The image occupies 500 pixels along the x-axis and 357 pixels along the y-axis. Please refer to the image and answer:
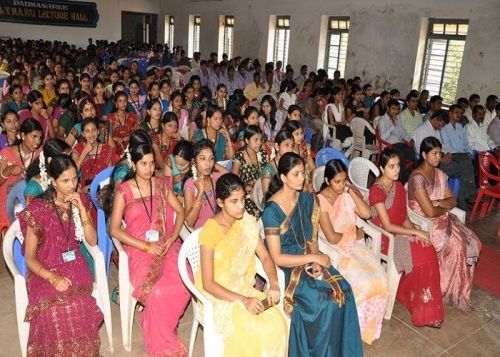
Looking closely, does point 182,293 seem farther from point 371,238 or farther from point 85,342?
point 371,238

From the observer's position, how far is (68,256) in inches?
91.9

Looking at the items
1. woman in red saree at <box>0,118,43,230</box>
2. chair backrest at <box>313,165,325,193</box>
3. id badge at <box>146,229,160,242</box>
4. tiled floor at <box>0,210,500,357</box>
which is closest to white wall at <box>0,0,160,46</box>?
woman in red saree at <box>0,118,43,230</box>

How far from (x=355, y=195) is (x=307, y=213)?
1.64 ft

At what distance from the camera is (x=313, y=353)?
2.32 meters

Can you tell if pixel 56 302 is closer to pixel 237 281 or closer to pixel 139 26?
pixel 237 281

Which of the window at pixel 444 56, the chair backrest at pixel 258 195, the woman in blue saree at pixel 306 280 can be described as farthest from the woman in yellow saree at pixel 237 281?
the window at pixel 444 56

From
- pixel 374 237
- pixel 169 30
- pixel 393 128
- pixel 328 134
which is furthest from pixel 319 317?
pixel 169 30

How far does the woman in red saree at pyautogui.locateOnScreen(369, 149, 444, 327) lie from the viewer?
292 centimetres

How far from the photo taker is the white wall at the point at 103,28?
1758 cm

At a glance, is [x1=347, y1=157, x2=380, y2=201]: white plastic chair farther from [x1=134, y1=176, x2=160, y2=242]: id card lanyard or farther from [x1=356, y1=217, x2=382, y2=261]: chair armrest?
[x1=134, y1=176, x2=160, y2=242]: id card lanyard

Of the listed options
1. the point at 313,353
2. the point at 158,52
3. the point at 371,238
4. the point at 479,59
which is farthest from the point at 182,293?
the point at 158,52

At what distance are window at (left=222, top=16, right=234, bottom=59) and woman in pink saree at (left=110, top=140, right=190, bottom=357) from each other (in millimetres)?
11913

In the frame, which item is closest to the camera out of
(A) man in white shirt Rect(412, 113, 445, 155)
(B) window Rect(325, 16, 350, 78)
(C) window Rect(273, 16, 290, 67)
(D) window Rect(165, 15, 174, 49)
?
(A) man in white shirt Rect(412, 113, 445, 155)

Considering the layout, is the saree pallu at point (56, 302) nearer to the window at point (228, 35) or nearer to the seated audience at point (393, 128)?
the seated audience at point (393, 128)
